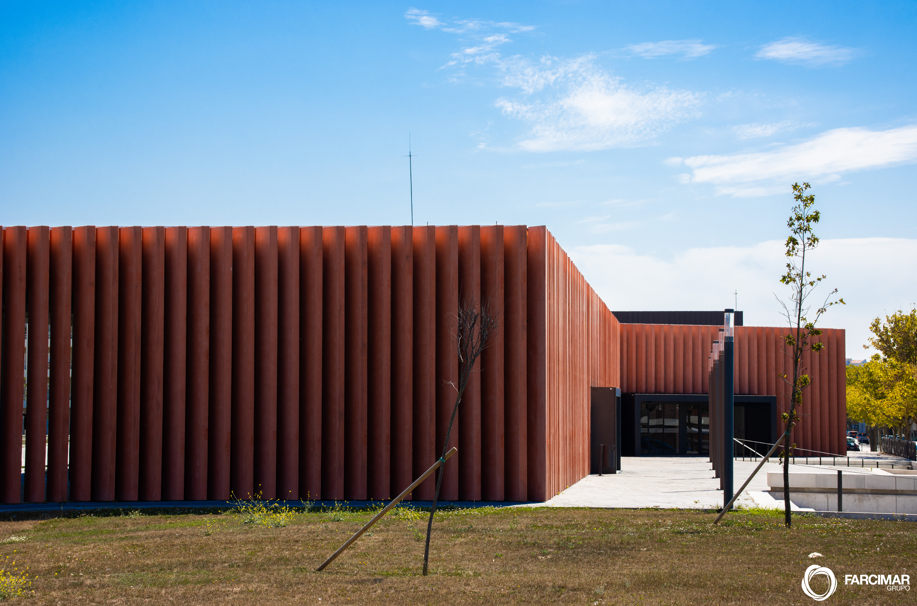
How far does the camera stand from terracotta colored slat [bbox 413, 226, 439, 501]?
1862 cm

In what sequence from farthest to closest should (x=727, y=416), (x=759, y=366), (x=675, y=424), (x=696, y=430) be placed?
(x=675, y=424) → (x=696, y=430) → (x=759, y=366) → (x=727, y=416)

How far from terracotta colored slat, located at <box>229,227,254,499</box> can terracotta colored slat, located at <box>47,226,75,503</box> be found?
150 inches

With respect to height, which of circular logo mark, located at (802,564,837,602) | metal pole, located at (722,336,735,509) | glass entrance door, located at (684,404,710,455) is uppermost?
metal pole, located at (722,336,735,509)

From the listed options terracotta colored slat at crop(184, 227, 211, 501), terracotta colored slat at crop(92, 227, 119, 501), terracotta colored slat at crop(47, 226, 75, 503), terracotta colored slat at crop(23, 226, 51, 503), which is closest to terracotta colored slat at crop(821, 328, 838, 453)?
terracotta colored slat at crop(184, 227, 211, 501)

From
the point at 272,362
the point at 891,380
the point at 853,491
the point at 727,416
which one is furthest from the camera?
the point at 891,380

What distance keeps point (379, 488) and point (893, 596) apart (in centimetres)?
1226

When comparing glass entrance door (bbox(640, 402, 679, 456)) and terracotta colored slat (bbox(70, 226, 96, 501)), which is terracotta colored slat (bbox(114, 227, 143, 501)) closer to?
terracotta colored slat (bbox(70, 226, 96, 501))

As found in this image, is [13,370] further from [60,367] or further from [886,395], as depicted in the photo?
[886,395]

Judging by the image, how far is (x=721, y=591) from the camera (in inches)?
337

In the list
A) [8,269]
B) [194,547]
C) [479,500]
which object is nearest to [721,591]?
[194,547]

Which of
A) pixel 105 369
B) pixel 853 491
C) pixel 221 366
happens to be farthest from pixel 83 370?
pixel 853 491

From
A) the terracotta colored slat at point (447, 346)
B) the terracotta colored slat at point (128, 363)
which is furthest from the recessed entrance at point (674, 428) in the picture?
the terracotta colored slat at point (128, 363)

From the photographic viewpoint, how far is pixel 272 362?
18.8 metres

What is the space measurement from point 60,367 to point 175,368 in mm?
2699
